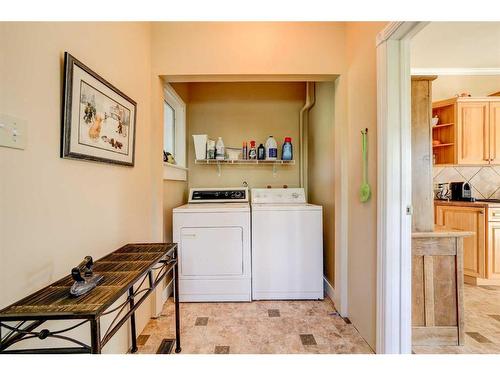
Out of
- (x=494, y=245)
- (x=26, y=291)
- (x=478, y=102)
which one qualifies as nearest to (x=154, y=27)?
(x=26, y=291)

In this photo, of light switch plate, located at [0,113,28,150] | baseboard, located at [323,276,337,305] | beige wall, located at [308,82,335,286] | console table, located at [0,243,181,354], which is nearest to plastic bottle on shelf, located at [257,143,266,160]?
beige wall, located at [308,82,335,286]

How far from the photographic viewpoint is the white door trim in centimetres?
143

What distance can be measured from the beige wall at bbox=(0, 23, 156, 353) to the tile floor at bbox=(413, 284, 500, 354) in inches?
86.7

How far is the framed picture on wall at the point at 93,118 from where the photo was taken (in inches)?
43.2

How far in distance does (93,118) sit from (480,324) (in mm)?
3178

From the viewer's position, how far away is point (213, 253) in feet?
7.76

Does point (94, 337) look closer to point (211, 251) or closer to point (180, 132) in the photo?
point (211, 251)

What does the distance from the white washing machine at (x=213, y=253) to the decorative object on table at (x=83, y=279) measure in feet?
4.44

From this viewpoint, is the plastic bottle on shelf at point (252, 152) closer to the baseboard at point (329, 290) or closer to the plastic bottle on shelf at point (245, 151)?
the plastic bottle on shelf at point (245, 151)

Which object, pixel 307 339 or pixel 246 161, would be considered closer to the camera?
pixel 307 339

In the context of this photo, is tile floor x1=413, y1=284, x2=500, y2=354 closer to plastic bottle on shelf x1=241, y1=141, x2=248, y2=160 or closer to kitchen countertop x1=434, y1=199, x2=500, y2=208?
kitchen countertop x1=434, y1=199, x2=500, y2=208

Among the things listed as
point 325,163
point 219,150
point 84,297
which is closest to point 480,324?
point 325,163

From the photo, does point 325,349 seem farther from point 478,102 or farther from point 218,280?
point 478,102

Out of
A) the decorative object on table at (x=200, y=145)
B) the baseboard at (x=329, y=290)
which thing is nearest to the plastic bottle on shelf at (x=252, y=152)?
the decorative object on table at (x=200, y=145)
